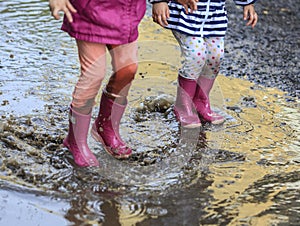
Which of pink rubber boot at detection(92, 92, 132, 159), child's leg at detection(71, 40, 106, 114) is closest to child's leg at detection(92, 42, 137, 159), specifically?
pink rubber boot at detection(92, 92, 132, 159)

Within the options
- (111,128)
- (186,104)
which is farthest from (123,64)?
(186,104)

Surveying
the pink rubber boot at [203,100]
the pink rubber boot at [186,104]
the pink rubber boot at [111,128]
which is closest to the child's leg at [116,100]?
the pink rubber boot at [111,128]

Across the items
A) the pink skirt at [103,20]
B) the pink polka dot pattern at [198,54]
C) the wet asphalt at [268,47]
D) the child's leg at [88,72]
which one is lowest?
the wet asphalt at [268,47]

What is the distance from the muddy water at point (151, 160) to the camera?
2.88 meters

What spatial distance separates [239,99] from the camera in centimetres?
444

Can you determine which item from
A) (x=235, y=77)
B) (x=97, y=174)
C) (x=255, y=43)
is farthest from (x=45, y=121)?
(x=255, y=43)

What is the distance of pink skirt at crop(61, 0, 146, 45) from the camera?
3.05 meters

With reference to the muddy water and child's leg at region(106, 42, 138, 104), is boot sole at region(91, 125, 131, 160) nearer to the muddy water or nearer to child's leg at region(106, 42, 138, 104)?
the muddy water

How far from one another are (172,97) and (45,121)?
0.98 metres

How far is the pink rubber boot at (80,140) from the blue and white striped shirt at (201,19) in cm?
94

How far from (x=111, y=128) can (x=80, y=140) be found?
9.4 inches

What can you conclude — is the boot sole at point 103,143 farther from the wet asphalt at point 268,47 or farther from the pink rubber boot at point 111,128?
the wet asphalt at point 268,47

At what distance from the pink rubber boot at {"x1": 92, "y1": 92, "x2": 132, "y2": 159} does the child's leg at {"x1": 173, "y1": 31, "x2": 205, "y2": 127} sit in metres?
0.59

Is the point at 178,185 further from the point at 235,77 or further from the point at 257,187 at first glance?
the point at 235,77
